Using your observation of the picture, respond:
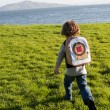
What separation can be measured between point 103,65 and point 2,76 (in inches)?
149

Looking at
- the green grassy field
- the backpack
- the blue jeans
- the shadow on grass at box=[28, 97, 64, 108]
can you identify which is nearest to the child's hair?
the backpack

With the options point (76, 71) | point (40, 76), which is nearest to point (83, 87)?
point (76, 71)

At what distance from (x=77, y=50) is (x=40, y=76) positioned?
3.49 meters

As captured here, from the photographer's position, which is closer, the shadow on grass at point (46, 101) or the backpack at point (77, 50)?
the backpack at point (77, 50)

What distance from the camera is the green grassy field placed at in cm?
788

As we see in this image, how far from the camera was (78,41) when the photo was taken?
6.81 m

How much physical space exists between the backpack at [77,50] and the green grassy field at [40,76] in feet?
4.41

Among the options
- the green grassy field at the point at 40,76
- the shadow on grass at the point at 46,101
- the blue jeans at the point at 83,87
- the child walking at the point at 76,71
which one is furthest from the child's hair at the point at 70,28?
the shadow on grass at the point at 46,101

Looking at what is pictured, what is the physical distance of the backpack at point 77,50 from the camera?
22.4 feet

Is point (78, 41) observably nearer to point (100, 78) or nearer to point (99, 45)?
point (100, 78)

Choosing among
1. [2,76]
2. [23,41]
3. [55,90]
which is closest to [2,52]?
[23,41]

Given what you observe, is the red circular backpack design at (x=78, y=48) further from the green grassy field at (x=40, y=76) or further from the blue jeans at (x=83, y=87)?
the green grassy field at (x=40, y=76)

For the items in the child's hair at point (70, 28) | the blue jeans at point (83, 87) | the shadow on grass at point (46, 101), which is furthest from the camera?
the shadow on grass at point (46, 101)

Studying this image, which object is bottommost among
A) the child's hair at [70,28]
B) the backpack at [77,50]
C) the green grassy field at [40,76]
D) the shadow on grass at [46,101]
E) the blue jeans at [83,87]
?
the shadow on grass at [46,101]
